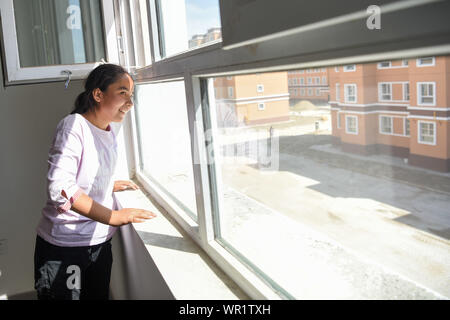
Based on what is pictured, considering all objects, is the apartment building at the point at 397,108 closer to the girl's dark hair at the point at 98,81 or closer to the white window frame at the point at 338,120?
the white window frame at the point at 338,120

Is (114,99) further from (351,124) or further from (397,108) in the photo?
(397,108)

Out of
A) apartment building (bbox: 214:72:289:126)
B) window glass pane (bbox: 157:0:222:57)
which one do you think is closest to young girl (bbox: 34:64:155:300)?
window glass pane (bbox: 157:0:222:57)

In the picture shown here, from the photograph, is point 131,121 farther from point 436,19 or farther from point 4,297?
point 436,19

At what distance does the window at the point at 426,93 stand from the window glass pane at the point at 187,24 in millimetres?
651

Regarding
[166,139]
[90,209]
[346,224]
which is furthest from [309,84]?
[166,139]

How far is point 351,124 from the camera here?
748 millimetres

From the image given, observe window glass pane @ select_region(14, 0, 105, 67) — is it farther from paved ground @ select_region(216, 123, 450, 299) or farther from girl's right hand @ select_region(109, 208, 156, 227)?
paved ground @ select_region(216, 123, 450, 299)

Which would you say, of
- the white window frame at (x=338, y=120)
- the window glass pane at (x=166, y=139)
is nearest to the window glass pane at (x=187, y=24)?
the window glass pane at (x=166, y=139)

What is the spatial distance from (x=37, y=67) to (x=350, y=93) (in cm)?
218

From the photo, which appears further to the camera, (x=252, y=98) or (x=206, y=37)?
(x=206, y=37)

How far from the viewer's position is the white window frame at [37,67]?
225cm

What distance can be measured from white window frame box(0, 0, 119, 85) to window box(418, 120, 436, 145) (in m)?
2.17

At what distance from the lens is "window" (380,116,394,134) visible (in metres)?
0.66
